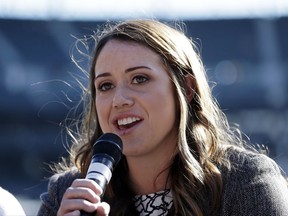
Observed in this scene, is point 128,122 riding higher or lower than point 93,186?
higher

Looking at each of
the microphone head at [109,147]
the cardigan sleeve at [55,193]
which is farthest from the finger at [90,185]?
the cardigan sleeve at [55,193]

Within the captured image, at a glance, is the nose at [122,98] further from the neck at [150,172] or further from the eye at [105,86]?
the neck at [150,172]

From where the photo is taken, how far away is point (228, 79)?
32.5 meters

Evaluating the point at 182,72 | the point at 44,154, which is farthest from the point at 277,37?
Answer: the point at 182,72

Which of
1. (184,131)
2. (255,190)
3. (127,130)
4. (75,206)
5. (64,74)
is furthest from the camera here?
(64,74)

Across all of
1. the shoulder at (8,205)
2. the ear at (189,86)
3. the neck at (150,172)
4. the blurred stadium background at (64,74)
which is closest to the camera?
the shoulder at (8,205)

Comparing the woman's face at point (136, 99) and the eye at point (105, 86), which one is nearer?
the woman's face at point (136, 99)

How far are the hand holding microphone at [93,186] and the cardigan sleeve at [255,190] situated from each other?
2.37 ft

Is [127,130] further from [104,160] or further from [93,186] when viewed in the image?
[93,186]

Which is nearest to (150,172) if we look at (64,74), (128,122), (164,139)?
(164,139)

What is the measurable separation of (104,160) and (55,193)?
96 centimetres

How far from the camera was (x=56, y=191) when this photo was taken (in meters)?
3.60

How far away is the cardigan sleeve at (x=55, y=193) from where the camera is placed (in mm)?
3561

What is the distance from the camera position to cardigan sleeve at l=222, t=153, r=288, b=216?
3.25 m
